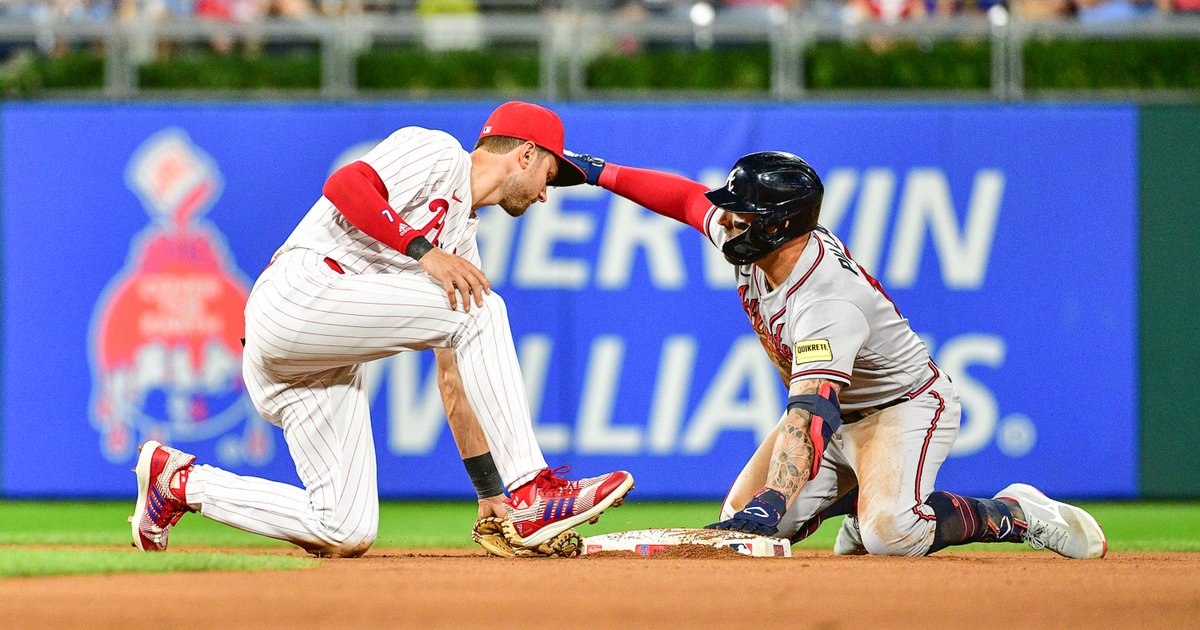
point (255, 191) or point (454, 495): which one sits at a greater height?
point (255, 191)

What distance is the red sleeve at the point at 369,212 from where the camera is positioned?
13.4 feet

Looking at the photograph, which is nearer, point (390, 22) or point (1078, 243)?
point (1078, 243)

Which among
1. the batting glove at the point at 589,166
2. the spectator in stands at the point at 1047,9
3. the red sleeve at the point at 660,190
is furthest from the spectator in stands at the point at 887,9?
the batting glove at the point at 589,166

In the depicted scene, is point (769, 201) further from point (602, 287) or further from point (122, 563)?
point (602, 287)

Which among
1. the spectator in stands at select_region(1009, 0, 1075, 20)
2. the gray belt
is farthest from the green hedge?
Result: the gray belt

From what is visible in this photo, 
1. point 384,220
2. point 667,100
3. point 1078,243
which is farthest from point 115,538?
point 1078,243

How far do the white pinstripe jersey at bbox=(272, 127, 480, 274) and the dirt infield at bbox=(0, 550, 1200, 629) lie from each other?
40.2 inches

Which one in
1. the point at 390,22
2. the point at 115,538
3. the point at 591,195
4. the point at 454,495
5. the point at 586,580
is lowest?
the point at 454,495

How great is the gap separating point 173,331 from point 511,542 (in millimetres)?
4542

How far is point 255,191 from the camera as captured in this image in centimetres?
824

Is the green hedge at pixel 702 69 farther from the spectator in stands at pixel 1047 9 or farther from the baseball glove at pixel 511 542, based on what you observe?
the baseball glove at pixel 511 542

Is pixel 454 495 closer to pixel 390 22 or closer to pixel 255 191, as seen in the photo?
pixel 255 191

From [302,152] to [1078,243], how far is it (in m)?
4.75

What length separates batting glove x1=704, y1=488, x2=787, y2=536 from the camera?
4.22 m
